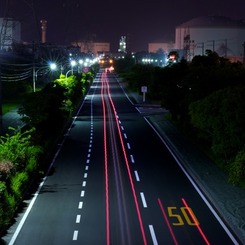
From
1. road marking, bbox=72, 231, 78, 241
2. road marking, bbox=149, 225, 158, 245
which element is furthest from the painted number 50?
road marking, bbox=72, 231, 78, 241

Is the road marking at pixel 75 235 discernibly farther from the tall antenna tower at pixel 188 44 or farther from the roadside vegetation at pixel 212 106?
the tall antenna tower at pixel 188 44

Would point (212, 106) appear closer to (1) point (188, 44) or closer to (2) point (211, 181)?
(2) point (211, 181)

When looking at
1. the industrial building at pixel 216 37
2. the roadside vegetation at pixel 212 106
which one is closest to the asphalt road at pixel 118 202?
the roadside vegetation at pixel 212 106

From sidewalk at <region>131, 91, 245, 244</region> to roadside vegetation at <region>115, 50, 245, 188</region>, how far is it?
1.71ft

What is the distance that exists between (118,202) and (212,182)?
5.22 m

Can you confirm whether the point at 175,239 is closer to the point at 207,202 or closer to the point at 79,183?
the point at 207,202

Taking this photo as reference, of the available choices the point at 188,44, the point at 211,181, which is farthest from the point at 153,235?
the point at 188,44

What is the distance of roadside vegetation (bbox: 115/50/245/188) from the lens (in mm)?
22547

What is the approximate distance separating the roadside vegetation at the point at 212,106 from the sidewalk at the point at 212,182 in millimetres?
522

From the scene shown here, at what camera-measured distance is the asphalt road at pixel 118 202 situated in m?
15.8

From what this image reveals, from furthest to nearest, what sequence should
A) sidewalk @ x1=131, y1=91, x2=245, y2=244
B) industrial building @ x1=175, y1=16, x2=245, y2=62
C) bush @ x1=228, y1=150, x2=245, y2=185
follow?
industrial building @ x1=175, y1=16, x2=245, y2=62, bush @ x1=228, y1=150, x2=245, y2=185, sidewalk @ x1=131, y1=91, x2=245, y2=244

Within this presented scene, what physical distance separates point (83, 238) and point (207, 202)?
20.9ft

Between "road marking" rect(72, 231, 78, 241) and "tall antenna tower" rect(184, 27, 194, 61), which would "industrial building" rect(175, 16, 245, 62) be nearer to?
"tall antenna tower" rect(184, 27, 194, 61)

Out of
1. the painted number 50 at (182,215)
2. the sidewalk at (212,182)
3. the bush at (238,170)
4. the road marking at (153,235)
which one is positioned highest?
the bush at (238,170)
